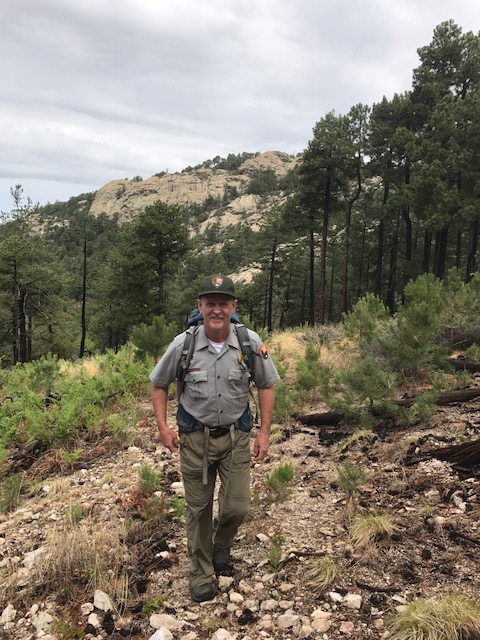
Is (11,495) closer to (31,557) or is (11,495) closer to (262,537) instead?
(31,557)

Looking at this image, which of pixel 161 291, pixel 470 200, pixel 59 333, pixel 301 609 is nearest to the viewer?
pixel 301 609

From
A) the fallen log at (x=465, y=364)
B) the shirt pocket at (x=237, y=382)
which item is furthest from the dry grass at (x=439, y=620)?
the fallen log at (x=465, y=364)

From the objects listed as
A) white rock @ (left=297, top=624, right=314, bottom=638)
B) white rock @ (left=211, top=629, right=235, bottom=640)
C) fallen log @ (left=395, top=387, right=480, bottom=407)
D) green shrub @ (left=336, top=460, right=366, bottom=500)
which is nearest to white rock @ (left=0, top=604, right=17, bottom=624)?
white rock @ (left=211, top=629, right=235, bottom=640)

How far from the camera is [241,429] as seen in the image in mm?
2961

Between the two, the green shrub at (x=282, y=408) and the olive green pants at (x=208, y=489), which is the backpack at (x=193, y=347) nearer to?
the olive green pants at (x=208, y=489)

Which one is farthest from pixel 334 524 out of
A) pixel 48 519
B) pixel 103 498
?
pixel 48 519

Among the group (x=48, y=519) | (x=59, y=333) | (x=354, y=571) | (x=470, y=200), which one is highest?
(x=470, y=200)

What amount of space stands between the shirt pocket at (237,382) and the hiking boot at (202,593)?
1239 mm

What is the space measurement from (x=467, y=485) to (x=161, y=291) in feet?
69.5

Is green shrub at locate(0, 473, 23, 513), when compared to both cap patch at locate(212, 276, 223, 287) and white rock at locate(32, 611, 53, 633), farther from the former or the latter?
cap patch at locate(212, 276, 223, 287)

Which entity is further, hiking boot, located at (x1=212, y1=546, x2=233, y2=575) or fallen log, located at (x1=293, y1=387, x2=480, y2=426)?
fallen log, located at (x1=293, y1=387, x2=480, y2=426)

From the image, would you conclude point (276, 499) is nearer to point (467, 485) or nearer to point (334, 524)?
point (334, 524)

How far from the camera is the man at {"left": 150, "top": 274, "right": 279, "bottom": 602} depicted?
2861 millimetres

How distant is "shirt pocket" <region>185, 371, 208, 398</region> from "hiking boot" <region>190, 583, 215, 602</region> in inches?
48.3
